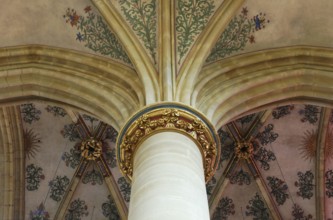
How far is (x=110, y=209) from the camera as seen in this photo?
1104cm

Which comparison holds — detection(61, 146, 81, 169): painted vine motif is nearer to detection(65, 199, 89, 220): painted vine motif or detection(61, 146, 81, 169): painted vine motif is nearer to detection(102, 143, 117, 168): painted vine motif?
detection(102, 143, 117, 168): painted vine motif

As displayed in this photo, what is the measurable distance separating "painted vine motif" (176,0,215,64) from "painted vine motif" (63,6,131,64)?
78 cm

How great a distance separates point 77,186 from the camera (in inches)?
429

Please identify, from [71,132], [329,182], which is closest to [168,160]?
[71,132]

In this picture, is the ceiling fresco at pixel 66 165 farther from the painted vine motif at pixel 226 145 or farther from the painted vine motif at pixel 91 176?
the painted vine motif at pixel 226 145

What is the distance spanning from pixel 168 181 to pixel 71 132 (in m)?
5.14

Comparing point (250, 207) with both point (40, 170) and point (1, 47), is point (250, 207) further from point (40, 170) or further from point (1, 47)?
point (1, 47)

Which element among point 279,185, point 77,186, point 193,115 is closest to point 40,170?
point 77,186

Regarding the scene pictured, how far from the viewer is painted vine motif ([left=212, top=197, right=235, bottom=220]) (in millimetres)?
11055

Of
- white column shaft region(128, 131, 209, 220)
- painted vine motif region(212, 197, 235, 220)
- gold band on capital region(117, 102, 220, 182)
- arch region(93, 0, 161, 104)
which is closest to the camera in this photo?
white column shaft region(128, 131, 209, 220)

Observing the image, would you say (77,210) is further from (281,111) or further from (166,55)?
(166,55)

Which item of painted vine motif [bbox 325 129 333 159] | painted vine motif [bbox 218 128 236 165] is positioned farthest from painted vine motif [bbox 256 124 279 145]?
painted vine motif [bbox 325 129 333 159]

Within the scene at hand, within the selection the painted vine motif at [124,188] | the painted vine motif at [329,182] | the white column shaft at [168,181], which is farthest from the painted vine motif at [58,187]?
the white column shaft at [168,181]

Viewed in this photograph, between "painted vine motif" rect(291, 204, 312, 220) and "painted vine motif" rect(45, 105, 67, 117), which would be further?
"painted vine motif" rect(291, 204, 312, 220)
